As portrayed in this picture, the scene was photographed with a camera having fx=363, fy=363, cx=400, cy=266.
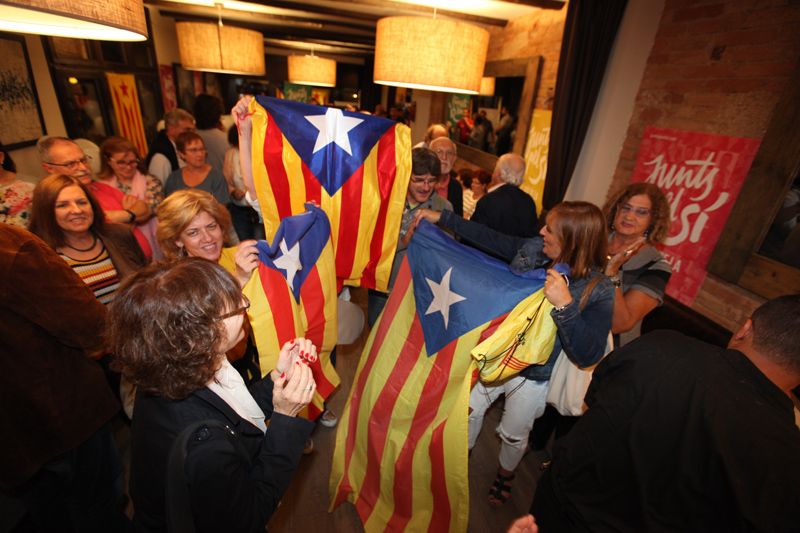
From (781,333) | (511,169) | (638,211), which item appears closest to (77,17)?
(781,333)

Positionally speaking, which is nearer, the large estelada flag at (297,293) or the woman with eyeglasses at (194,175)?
the large estelada flag at (297,293)

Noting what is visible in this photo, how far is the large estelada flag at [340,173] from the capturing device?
1828mm

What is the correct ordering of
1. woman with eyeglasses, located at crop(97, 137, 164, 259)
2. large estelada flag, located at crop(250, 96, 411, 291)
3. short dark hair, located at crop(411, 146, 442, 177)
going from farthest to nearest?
woman with eyeglasses, located at crop(97, 137, 164, 259) < short dark hair, located at crop(411, 146, 442, 177) < large estelada flag, located at crop(250, 96, 411, 291)

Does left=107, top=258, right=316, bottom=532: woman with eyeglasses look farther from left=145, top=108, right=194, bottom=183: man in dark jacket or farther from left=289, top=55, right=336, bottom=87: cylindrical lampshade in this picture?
left=289, top=55, right=336, bottom=87: cylindrical lampshade

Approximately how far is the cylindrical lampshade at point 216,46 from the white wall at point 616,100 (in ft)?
10.7

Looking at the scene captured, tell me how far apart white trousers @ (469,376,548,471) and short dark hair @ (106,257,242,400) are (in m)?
1.27

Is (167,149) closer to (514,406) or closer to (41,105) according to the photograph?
(41,105)

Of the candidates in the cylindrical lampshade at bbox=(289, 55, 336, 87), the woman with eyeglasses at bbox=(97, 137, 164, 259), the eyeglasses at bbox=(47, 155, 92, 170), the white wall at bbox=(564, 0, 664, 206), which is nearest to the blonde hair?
the woman with eyeglasses at bbox=(97, 137, 164, 259)

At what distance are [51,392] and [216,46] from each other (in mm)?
3249

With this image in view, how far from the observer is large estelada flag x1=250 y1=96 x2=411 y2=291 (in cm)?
183

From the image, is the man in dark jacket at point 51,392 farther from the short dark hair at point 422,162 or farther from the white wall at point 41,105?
the white wall at point 41,105

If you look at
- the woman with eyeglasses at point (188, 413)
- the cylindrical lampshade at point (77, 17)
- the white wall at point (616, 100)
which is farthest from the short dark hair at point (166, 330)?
the white wall at point (616, 100)

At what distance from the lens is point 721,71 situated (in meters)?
2.12

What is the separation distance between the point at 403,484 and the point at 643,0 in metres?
3.52
